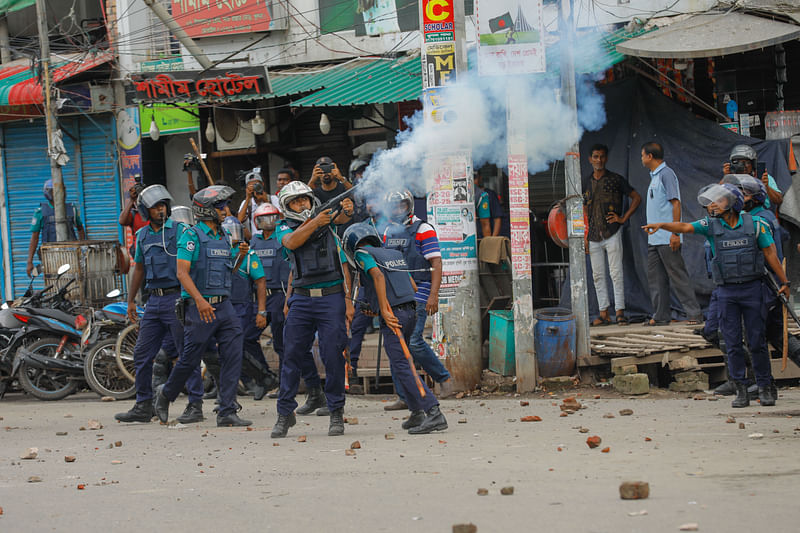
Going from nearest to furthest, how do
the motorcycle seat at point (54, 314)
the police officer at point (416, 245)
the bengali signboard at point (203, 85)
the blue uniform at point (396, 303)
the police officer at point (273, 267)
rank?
the blue uniform at point (396, 303)
the police officer at point (416, 245)
the police officer at point (273, 267)
the motorcycle seat at point (54, 314)
the bengali signboard at point (203, 85)

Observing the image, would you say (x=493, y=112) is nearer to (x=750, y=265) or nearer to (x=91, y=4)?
(x=750, y=265)

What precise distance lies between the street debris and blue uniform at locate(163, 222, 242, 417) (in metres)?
4.37

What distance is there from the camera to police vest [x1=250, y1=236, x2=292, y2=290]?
33.9 ft

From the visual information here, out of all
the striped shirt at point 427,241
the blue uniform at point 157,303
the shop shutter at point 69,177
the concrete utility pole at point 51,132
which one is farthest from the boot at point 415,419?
the shop shutter at point 69,177

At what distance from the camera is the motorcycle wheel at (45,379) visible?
11.0 metres

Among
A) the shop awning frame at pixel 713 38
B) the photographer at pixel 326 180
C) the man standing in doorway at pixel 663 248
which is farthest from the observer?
the man standing in doorway at pixel 663 248

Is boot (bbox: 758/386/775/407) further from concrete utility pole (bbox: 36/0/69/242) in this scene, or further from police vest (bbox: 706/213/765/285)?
concrete utility pole (bbox: 36/0/69/242)

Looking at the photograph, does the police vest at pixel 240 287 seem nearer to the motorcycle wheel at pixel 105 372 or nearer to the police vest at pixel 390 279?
the motorcycle wheel at pixel 105 372

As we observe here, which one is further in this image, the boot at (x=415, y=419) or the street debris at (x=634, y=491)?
the boot at (x=415, y=419)

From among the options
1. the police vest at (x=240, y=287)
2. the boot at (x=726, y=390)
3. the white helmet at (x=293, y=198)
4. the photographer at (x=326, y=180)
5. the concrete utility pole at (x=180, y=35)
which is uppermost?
Answer: the concrete utility pole at (x=180, y=35)

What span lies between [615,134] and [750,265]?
167 inches

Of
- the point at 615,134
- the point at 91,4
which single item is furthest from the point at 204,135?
the point at 615,134

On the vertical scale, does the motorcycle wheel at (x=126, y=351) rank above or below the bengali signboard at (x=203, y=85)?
below

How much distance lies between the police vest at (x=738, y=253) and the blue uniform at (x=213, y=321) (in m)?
4.17
